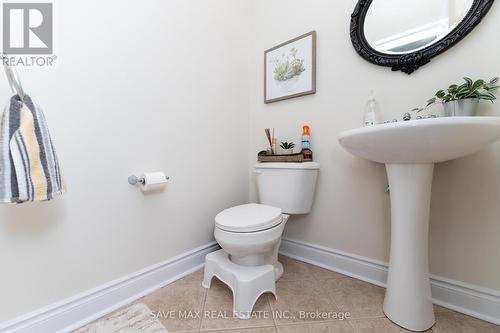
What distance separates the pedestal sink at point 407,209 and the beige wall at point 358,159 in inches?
8.5

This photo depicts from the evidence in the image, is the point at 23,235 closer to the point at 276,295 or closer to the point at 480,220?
the point at 276,295

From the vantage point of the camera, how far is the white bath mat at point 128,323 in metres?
0.85

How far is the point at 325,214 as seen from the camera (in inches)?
51.5

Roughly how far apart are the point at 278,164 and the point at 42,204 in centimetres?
103

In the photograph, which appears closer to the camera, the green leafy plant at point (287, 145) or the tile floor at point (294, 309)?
the tile floor at point (294, 309)

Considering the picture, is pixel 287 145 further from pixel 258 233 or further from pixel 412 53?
pixel 412 53

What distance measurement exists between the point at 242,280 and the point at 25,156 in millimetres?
873

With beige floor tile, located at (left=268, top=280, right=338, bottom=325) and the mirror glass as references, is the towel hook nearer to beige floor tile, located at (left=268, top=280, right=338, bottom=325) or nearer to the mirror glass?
beige floor tile, located at (left=268, top=280, right=338, bottom=325)

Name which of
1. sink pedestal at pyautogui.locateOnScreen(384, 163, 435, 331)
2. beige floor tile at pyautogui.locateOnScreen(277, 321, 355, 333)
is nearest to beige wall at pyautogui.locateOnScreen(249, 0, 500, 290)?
sink pedestal at pyautogui.locateOnScreen(384, 163, 435, 331)

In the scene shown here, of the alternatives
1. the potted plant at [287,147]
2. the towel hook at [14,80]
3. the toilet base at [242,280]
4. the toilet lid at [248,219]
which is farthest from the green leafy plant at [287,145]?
the towel hook at [14,80]

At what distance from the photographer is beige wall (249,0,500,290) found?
0.88m

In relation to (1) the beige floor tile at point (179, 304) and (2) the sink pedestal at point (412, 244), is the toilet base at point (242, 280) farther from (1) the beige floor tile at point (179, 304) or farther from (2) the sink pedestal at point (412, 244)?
(2) the sink pedestal at point (412, 244)

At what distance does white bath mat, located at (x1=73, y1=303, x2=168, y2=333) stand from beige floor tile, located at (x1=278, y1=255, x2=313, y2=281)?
65 centimetres

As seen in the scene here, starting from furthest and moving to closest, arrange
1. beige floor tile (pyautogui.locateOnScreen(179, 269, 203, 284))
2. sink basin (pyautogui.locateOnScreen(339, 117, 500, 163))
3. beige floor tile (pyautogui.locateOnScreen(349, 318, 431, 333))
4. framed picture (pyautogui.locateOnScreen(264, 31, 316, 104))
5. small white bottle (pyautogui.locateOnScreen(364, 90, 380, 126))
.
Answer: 1. framed picture (pyautogui.locateOnScreen(264, 31, 316, 104))
2. beige floor tile (pyautogui.locateOnScreen(179, 269, 203, 284))
3. small white bottle (pyautogui.locateOnScreen(364, 90, 380, 126))
4. beige floor tile (pyautogui.locateOnScreen(349, 318, 431, 333))
5. sink basin (pyautogui.locateOnScreen(339, 117, 500, 163))
